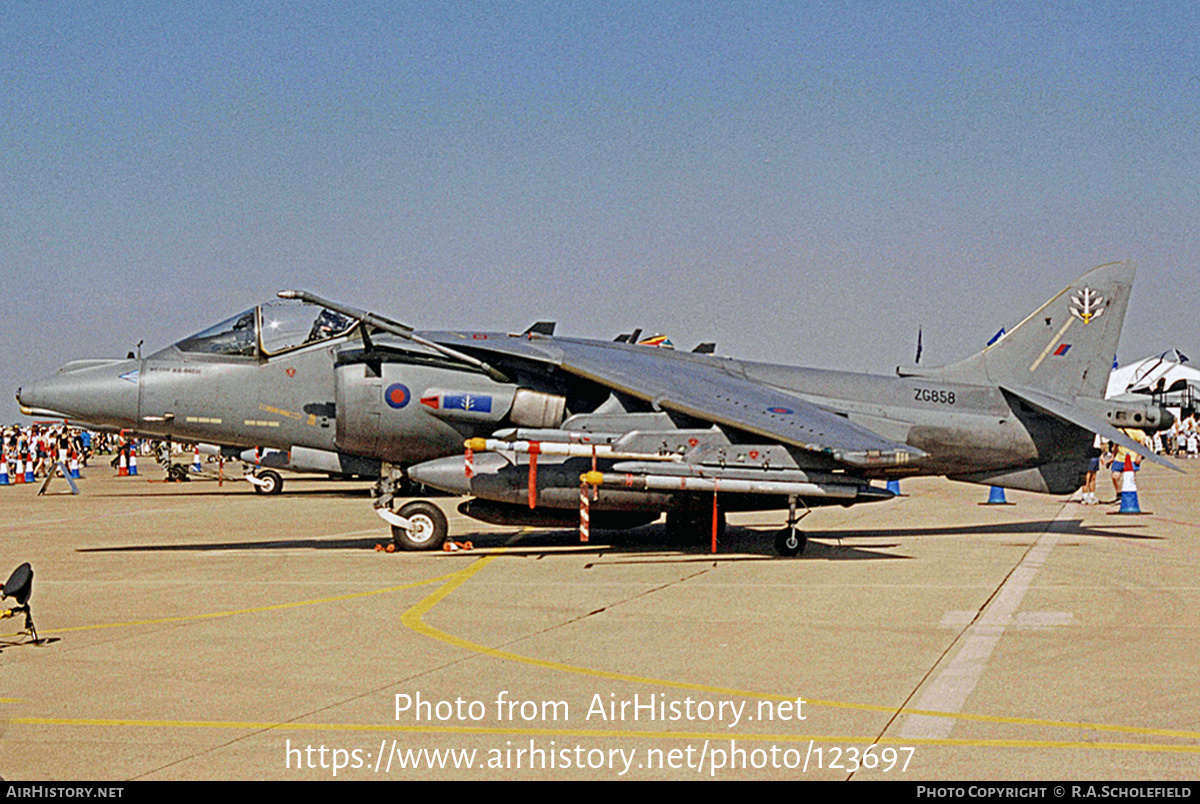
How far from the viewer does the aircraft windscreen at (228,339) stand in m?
14.6

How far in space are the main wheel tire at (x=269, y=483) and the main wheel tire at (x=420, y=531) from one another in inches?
677

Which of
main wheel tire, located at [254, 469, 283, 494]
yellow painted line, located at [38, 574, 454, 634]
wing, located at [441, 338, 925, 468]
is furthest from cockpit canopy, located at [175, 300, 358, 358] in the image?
main wheel tire, located at [254, 469, 283, 494]

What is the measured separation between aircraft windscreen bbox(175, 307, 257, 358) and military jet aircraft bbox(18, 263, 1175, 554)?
0.02 meters

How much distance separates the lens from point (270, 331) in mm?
14617

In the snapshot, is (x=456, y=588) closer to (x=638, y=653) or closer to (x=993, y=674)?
(x=638, y=653)

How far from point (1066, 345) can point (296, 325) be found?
1107cm

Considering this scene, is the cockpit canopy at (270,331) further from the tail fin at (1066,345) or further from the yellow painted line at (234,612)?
the tail fin at (1066,345)

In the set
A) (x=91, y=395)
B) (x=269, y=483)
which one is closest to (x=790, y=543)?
(x=91, y=395)

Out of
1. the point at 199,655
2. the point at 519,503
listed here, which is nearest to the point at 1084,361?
the point at 519,503

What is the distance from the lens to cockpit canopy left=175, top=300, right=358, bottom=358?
47.9 feet

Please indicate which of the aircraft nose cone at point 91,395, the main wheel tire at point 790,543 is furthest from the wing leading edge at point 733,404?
the aircraft nose cone at point 91,395

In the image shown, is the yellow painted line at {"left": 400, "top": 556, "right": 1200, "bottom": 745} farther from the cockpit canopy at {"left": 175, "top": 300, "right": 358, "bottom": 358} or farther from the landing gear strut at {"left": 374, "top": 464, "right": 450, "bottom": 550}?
the cockpit canopy at {"left": 175, "top": 300, "right": 358, "bottom": 358}

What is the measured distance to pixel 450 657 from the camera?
788 cm

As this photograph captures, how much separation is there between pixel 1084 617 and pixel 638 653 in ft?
13.8
